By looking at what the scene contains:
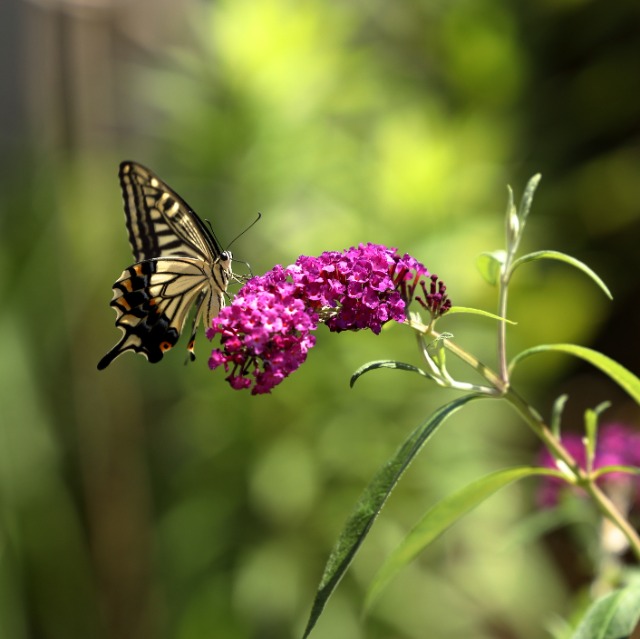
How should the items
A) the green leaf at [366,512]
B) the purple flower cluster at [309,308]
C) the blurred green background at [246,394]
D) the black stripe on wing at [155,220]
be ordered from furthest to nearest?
1. the blurred green background at [246,394]
2. the black stripe on wing at [155,220]
3. the purple flower cluster at [309,308]
4. the green leaf at [366,512]

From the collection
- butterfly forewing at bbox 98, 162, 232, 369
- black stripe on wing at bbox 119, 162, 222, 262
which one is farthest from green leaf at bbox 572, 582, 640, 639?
black stripe on wing at bbox 119, 162, 222, 262

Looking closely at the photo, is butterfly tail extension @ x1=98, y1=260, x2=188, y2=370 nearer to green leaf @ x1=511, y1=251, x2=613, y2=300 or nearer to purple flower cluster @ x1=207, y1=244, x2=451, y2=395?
purple flower cluster @ x1=207, y1=244, x2=451, y2=395

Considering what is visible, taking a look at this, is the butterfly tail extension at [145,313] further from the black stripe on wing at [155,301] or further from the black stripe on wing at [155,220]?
the black stripe on wing at [155,220]

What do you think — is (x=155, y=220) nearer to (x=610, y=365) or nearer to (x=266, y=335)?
(x=266, y=335)

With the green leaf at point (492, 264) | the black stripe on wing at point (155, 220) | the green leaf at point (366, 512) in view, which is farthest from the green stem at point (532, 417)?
the black stripe on wing at point (155, 220)

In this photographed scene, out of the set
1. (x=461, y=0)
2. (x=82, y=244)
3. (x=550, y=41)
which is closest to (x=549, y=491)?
(x=82, y=244)

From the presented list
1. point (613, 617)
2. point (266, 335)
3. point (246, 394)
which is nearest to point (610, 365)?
point (613, 617)

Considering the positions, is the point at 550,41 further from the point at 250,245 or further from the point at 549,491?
the point at 549,491
